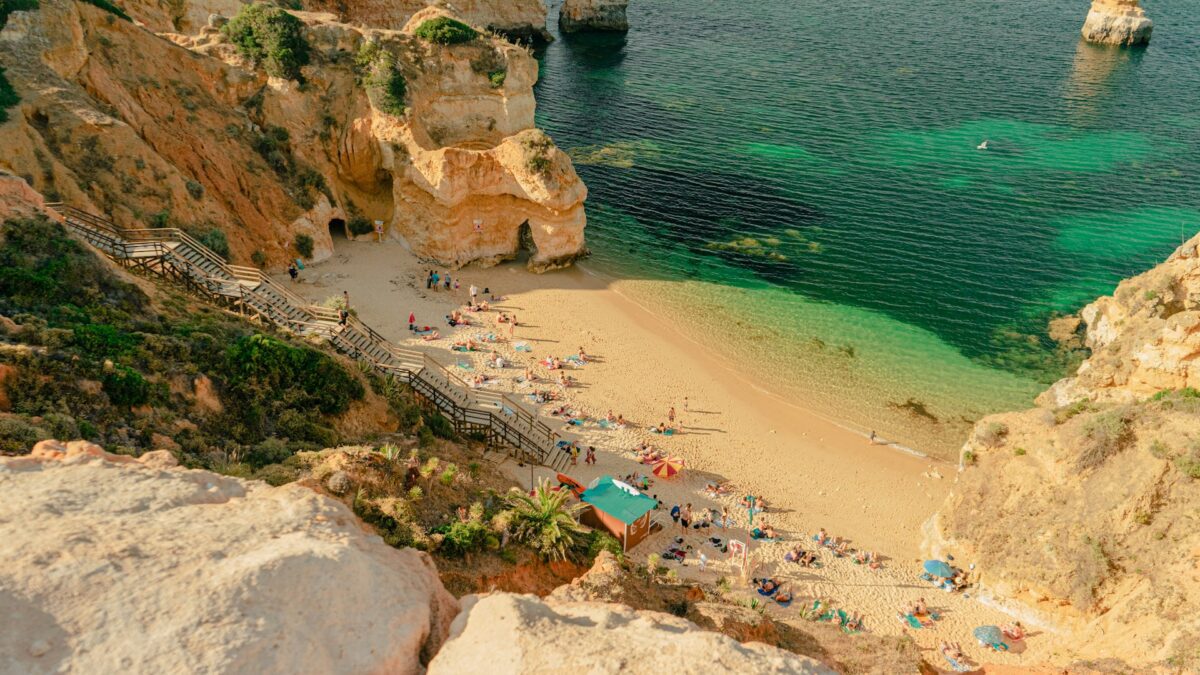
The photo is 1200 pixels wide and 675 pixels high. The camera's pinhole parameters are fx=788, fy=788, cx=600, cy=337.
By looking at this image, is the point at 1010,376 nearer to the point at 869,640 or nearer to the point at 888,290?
the point at 888,290

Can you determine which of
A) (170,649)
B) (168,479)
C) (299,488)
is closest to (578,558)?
(299,488)

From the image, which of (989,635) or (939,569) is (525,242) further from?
(989,635)

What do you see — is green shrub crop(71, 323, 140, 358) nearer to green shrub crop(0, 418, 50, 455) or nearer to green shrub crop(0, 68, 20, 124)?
green shrub crop(0, 418, 50, 455)

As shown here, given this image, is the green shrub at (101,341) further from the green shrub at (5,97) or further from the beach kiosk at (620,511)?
the green shrub at (5,97)

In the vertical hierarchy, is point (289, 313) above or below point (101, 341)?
below

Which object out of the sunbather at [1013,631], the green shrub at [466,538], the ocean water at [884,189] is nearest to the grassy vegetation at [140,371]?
the green shrub at [466,538]

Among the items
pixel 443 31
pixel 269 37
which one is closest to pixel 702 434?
pixel 443 31
